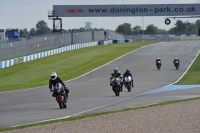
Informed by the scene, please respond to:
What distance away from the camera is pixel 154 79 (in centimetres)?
4069

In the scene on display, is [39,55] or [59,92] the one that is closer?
[59,92]

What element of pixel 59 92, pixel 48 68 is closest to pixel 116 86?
pixel 59 92

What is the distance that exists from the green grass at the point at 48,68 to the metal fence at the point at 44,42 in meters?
1.29

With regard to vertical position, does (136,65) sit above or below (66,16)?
below

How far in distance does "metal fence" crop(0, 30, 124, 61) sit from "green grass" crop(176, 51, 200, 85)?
633 inches

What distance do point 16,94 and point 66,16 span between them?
4814 centimetres

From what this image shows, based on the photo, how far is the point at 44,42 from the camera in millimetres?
63281

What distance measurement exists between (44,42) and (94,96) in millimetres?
35900

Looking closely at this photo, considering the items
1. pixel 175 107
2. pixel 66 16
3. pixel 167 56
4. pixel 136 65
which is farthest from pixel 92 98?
pixel 66 16

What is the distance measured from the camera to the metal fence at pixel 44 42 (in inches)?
2039

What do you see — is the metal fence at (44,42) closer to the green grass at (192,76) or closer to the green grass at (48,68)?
the green grass at (48,68)

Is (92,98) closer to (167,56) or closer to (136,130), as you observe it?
(136,130)

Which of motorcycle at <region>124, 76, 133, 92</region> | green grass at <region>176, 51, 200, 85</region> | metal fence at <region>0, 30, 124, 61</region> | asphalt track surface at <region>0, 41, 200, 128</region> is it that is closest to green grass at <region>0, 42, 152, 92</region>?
metal fence at <region>0, 30, 124, 61</region>

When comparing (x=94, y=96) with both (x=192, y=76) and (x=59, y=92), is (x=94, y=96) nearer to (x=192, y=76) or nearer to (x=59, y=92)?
(x=59, y=92)
